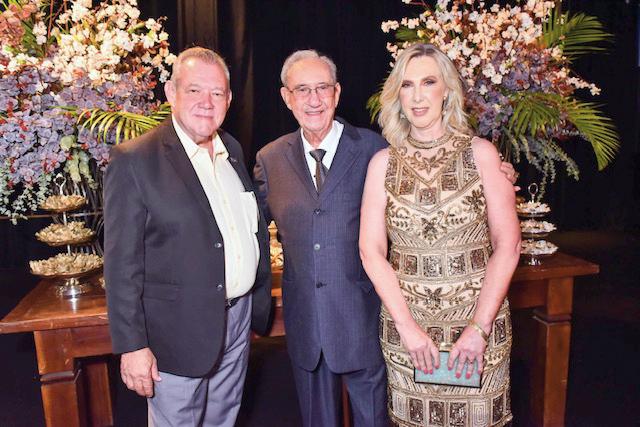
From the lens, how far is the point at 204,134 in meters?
1.93

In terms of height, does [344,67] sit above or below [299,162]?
above

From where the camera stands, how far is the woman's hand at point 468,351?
1812mm

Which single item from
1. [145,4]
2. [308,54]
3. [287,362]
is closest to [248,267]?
[308,54]

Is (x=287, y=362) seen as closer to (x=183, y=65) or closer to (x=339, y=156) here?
(x=339, y=156)

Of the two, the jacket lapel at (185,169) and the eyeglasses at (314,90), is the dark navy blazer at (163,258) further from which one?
the eyeglasses at (314,90)

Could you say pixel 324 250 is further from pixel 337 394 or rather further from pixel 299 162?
pixel 337 394

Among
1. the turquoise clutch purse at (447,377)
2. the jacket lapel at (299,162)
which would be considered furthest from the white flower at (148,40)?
the turquoise clutch purse at (447,377)

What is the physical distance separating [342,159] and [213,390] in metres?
1.01

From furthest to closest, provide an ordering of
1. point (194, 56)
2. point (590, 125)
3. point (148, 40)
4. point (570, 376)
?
point (570, 376) < point (590, 125) < point (148, 40) < point (194, 56)

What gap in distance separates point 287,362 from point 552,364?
191cm

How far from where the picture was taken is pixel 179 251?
5.95 feet

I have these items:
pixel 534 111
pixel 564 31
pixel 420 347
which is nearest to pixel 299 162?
pixel 420 347

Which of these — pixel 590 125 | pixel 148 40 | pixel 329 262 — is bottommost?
pixel 329 262

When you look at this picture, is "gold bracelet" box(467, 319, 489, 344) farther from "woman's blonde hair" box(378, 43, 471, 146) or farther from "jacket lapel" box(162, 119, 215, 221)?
"jacket lapel" box(162, 119, 215, 221)
